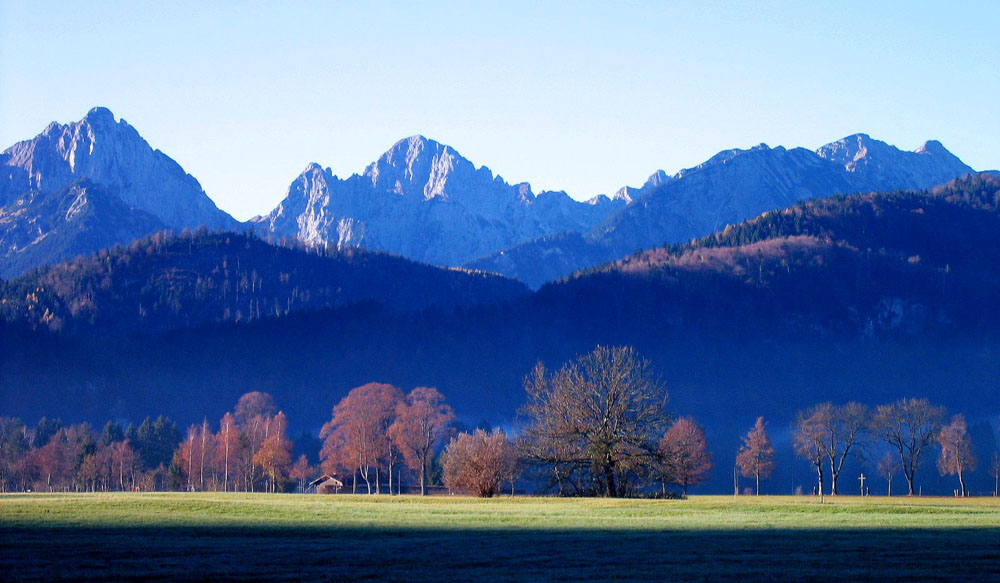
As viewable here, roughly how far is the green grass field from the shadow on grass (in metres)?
0.07

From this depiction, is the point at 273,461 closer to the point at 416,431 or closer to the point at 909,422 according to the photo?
the point at 416,431

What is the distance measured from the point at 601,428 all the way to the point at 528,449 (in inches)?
245

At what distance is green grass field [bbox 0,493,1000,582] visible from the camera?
37.8 meters

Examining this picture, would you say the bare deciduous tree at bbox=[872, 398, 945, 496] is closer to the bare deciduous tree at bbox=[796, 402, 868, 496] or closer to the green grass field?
the bare deciduous tree at bbox=[796, 402, 868, 496]

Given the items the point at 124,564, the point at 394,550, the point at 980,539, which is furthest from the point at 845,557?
the point at 124,564

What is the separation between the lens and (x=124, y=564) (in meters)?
38.9

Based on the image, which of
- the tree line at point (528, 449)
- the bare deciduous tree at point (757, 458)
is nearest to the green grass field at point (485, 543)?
the tree line at point (528, 449)

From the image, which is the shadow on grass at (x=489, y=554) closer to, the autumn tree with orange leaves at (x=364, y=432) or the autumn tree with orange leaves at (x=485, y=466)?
the autumn tree with orange leaves at (x=485, y=466)

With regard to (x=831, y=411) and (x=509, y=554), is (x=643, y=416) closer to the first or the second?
(x=509, y=554)

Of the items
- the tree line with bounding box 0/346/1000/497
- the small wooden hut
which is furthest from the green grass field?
the small wooden hut

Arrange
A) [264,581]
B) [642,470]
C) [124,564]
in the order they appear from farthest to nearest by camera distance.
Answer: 1. [642,470]
2. [124,564]
3. [264,581]

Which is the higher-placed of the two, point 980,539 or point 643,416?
point 643,416

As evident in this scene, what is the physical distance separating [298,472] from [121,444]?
31314mm

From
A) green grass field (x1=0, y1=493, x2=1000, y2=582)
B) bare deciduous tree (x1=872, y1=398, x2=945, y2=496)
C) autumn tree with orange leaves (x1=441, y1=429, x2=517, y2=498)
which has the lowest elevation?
green grass field (x1=0, y1=493, x2=1000, y2=582)
